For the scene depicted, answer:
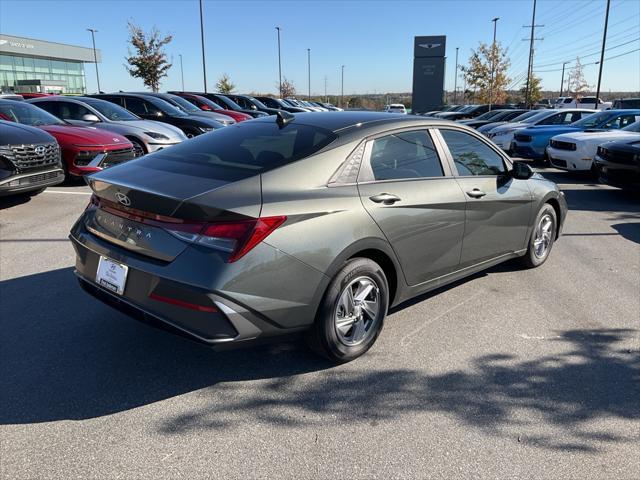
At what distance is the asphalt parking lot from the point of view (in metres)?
2.53

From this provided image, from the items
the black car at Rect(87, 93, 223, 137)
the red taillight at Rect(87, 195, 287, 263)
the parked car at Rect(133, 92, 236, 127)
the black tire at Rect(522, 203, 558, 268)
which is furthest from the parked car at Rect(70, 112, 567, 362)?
the parked car at Rect(133, 92, 236, 127)

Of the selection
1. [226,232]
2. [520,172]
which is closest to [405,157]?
[520,172]

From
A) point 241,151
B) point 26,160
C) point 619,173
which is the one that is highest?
point 241,151

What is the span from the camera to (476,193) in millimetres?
4301

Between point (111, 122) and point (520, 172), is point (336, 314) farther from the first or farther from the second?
point (111, 122)

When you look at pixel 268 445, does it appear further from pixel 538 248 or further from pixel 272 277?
pixel 538 248

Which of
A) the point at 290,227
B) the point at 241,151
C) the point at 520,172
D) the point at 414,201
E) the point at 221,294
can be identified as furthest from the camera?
the point at 520,172

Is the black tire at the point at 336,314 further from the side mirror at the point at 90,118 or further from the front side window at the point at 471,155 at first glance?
the side mirror at the point at 90,118

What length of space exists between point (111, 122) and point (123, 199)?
861 centimetres

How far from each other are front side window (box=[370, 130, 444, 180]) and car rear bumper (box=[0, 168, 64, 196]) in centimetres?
552

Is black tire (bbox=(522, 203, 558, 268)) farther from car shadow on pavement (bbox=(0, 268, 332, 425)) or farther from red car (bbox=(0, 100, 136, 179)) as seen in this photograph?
red car (bbox=(0, 100, 136, 179))

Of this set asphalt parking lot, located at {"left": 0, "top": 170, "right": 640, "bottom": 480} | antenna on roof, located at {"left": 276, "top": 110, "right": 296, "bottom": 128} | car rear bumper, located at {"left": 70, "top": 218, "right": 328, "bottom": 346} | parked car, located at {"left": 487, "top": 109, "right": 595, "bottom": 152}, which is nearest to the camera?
asphalt parking lot, located at {"left": 0, "top": 170, "right": 640, "bottom": 480}

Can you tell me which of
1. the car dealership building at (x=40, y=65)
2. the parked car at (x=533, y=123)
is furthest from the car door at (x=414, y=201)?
the car dealership building at (x=40, y=65)

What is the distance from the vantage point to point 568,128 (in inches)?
540
